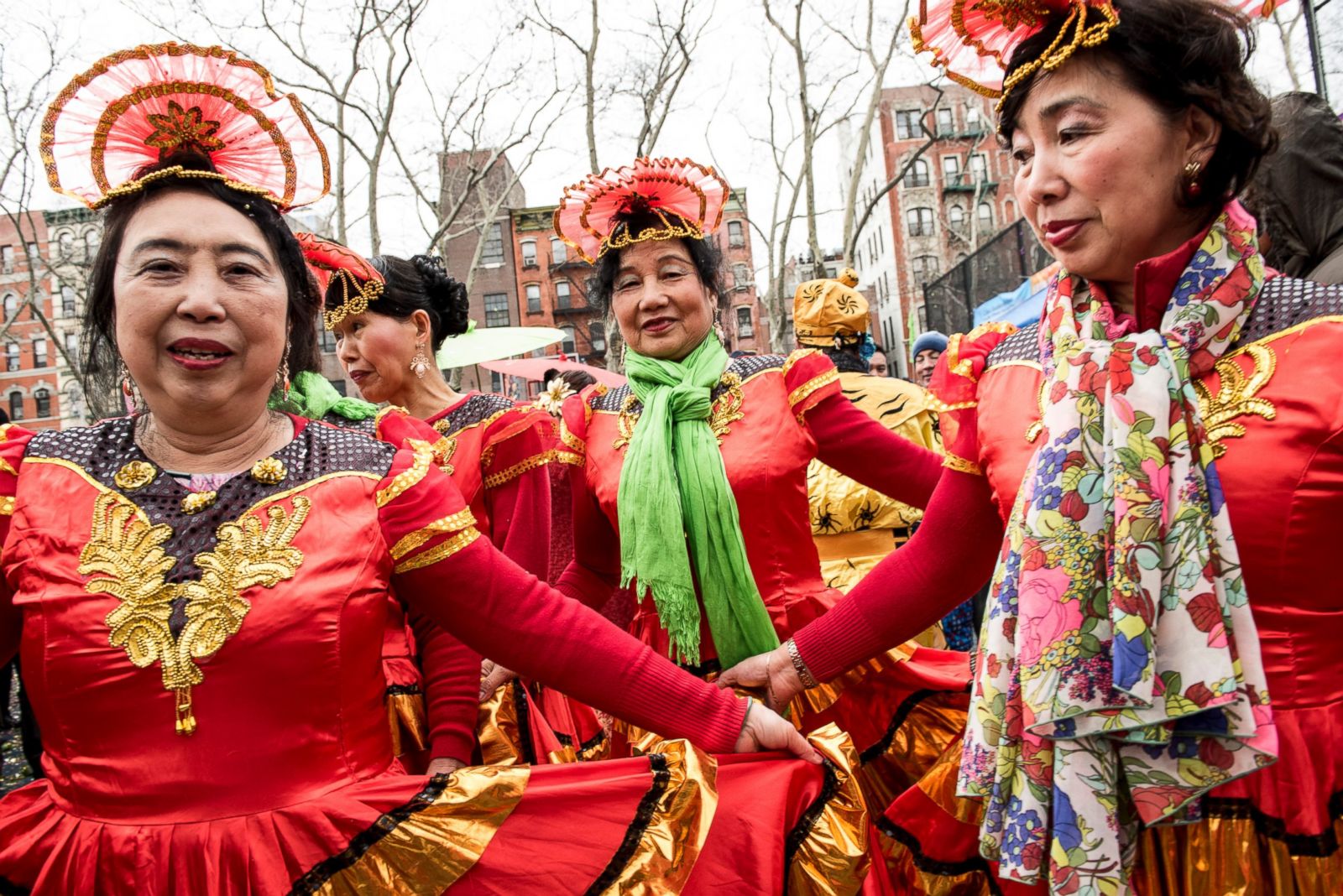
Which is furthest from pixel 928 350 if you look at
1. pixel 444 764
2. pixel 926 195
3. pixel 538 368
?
pixel 926 195

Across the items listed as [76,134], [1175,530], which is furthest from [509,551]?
[1175,530]

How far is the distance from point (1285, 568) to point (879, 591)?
0.90m

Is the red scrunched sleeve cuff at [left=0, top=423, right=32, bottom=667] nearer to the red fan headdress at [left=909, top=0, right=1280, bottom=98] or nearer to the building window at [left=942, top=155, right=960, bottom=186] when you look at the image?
the red fan headdress at [left=909, top=0, right=1280, bottom=98]

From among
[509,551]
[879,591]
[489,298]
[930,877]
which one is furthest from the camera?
[489,298]

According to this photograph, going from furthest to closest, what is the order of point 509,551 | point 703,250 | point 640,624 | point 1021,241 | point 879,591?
point 1021,241, point 509,551, point 703,250, point 640,624, point 879,591

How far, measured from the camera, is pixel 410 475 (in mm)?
1807

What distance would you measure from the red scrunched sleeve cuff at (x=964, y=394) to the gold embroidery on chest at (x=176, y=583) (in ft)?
4.11

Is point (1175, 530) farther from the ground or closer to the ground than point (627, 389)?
closer to the ground

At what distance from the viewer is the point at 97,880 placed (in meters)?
1.49

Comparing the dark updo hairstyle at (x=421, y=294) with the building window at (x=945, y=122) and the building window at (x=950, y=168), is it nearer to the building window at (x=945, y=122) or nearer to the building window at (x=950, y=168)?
the building window at (x=950, y=168)

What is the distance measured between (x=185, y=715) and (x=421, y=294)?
2523 millimetres

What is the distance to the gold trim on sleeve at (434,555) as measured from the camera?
5.81 ft

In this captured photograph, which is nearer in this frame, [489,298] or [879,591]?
[879,591]

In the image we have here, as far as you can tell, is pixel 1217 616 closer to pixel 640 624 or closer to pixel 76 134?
pixel 640 624
